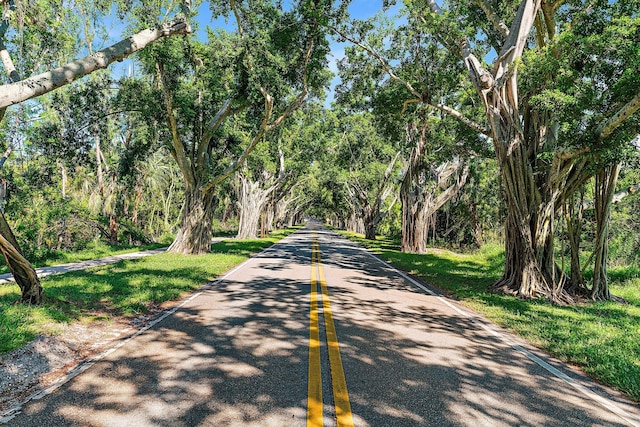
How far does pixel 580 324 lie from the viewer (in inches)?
265

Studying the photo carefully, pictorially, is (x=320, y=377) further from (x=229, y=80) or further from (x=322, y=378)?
(x=229, y=80)

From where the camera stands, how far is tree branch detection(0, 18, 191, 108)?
4.54m

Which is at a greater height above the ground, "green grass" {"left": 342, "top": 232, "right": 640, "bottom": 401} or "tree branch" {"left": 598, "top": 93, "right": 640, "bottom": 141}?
"tree branch" {"left": 598, "top": 93, "right": 640, "bottom": 141}

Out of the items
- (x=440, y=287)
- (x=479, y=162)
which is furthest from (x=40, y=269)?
(x=479, y=162)

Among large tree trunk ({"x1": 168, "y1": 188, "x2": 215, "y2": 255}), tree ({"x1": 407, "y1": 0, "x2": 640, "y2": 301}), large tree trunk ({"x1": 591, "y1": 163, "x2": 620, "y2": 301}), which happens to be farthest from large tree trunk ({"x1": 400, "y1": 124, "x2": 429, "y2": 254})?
large tree trunk ({"x1": 591, "y1": 163, "x2": 620, "y2": 301})

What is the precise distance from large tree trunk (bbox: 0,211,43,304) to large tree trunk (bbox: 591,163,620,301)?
12.2 m

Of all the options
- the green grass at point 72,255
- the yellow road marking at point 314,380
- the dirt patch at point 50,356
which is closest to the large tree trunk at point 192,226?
the green grass at point 72,255

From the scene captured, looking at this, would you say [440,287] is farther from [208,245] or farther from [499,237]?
[499,237]

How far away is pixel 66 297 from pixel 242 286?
3718 millimetres

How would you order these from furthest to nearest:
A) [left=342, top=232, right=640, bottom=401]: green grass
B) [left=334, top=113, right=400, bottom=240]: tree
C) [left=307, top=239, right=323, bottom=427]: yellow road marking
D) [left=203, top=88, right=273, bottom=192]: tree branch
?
[left=334, top=113, right=400, bottom=240]: tree
[left=203, top=88, right=273, bottom=192]: tree branch
[left=342, top=232, right=640, bottom=401]: green grass
[left=307, top=239, right=323, bottom=427]: yellow road marking

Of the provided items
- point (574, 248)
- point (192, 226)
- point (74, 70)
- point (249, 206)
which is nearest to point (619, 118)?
point (574, 248)

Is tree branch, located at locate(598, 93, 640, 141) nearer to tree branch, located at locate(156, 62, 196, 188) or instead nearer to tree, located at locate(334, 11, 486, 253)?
tree, located at locate(334, 11, 486, 253)

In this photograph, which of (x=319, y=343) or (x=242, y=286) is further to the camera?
(x=242, y=286)

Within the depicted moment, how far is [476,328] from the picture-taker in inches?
250
